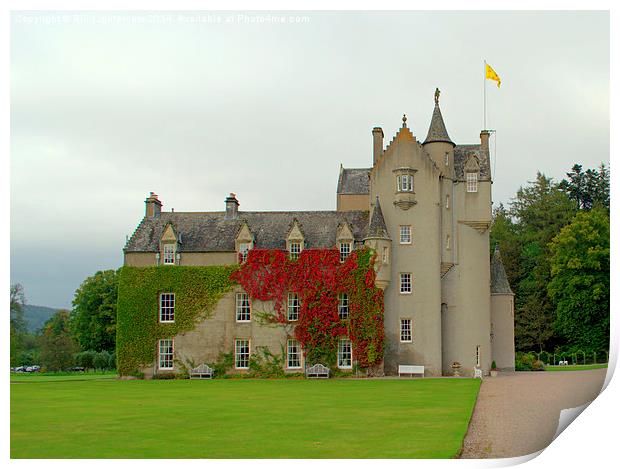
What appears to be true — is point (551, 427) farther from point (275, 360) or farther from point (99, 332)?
point (99, 332)

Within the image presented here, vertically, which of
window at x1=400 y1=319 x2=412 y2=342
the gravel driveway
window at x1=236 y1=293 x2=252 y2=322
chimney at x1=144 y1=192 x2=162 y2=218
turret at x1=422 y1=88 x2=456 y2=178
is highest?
turret at x1=422 y1=88 x2=456 y2=178

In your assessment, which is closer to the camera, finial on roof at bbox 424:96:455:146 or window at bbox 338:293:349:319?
window at bbox 338:293:349:319

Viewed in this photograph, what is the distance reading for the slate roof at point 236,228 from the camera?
46.3 meters

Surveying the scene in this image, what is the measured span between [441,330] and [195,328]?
571 inches

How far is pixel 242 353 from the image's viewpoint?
148 feet

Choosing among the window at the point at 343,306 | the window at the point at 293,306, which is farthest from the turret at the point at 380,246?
the window at the point at 293,306

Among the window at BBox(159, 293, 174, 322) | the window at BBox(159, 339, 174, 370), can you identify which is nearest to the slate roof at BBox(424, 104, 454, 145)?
the window at BBox(159, 293, 174, 322)

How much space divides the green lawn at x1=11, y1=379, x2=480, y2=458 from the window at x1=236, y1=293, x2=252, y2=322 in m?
10.5

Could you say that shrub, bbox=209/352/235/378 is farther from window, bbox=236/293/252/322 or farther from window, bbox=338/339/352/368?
window, bbox=338/339/352/368

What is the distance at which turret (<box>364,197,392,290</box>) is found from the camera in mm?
43594

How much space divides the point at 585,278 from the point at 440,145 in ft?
56.7

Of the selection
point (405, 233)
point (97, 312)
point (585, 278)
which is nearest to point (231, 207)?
point (405, 233)

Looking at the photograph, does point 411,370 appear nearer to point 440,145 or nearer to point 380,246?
point 380,246

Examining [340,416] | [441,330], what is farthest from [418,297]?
[340,416]
